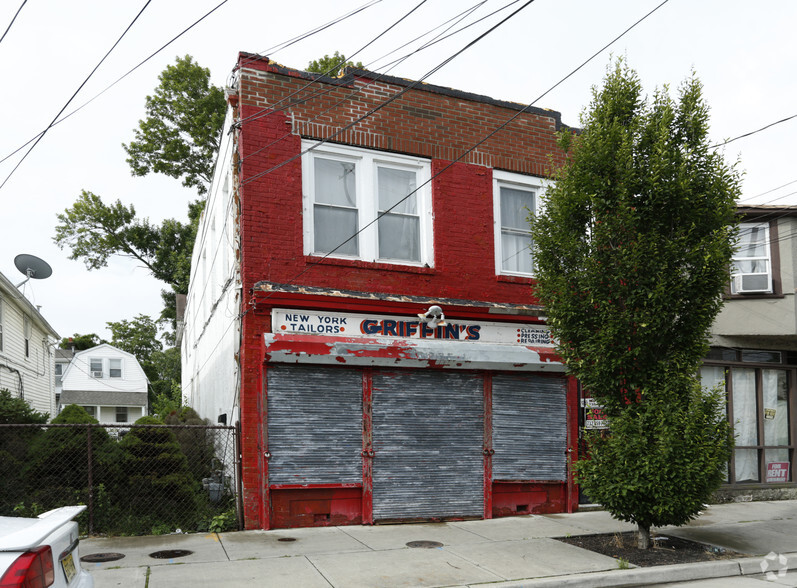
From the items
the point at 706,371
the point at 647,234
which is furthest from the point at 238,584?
the point at 706,371

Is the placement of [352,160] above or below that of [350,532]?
above

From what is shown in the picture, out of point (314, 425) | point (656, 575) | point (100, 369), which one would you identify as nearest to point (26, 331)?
point (314, 425)

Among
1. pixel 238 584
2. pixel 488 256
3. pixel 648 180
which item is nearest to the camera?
pixel 238 584

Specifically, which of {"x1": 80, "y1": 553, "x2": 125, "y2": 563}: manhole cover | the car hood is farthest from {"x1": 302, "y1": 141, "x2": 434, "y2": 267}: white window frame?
the car hood

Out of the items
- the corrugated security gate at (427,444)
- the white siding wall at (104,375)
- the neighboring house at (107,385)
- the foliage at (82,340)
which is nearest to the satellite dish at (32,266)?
the corrugated security gate at (427,444)

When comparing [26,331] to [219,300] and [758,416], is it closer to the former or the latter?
[219,300]

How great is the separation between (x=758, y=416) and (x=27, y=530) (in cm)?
1350

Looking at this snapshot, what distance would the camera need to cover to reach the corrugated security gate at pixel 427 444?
32.1 ft

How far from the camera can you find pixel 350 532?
9.04 meters

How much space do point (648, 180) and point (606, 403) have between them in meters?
2.77

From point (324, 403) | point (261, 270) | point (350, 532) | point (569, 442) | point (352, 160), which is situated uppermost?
point (352, 160)

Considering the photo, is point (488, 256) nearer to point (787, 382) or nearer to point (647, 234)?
point (647, 234)

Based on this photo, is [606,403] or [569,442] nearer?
[606,403]

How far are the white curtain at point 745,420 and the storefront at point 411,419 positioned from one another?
4.29m
